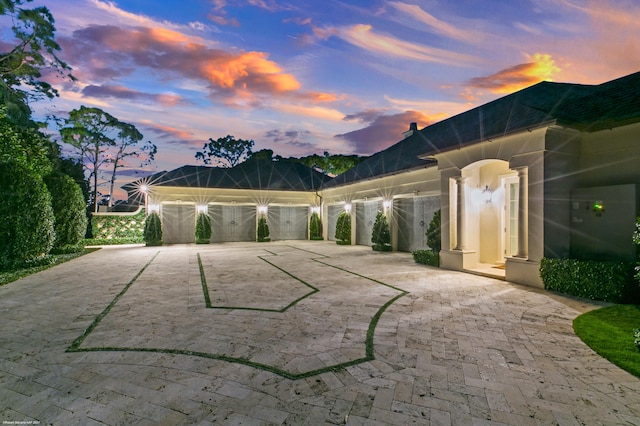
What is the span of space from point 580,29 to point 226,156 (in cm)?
3753

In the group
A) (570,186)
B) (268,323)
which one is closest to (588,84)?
(570,186)

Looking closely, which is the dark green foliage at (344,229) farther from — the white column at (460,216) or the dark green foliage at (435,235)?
the white column at (460,216)

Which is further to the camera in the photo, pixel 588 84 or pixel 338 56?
pixel 338 56

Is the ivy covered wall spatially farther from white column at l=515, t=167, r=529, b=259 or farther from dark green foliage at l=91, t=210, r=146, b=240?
white column at l=515, t=167, r=529, b=259

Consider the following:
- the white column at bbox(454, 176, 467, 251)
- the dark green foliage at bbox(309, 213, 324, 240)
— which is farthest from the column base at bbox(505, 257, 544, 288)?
the dark green foliage at bbox(309, 213, 324, 240)

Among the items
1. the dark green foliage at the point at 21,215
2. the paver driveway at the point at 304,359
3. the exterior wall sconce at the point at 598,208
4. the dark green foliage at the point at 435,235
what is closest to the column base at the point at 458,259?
the dark green foliage at the point at 435,235

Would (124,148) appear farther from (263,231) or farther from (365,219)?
(365,219)

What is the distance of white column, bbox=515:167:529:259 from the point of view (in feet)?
23.1

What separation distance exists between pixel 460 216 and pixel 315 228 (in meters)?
12.4

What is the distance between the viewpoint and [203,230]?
1794cm

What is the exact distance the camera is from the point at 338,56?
11.9 m

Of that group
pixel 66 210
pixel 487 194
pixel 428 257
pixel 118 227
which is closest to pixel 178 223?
pixel 118 227

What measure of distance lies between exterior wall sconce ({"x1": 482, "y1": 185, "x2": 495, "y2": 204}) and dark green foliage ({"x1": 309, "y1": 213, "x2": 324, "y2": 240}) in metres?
12.3

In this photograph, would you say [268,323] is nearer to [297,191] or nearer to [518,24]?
[518,24]
